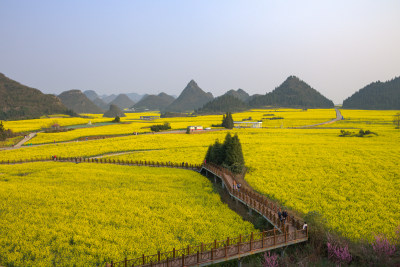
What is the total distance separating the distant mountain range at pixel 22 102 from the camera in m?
159

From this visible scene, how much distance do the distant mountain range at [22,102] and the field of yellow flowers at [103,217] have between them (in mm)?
140788

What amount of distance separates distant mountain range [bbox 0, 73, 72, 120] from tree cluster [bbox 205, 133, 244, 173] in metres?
147

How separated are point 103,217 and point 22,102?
186017mm

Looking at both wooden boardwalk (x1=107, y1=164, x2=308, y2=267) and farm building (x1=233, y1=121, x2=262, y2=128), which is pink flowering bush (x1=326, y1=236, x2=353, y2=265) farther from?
farm building (x1=233, y1=121, x2=262, y2=128)

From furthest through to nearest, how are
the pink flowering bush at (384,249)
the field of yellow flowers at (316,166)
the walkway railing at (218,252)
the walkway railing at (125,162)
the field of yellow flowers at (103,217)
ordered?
the walkway railing at (125,162) → the field of yellow flowers at (316,166) → the field of yellow flowers at (103,217) → the pink flowering bush at (384,249) → the walkway railing at (218,252)

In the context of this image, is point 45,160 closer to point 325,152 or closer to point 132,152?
point 132,152

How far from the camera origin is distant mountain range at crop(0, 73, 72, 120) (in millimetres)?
158625

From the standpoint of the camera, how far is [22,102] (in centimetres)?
17562

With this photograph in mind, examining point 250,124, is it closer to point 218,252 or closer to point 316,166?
point 316,166

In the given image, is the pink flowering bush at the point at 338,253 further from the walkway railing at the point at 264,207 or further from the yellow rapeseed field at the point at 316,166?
the yellow rapeseed field at the point at 316,166

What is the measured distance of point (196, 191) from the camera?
34.6 m

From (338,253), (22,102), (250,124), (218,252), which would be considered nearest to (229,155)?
(218,252)

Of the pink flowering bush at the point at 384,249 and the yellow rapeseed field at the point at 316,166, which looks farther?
the yellow rapeseed field at the point at 316,166

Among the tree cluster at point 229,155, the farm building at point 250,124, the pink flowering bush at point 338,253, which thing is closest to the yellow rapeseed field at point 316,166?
the tree cluster at point 229,155
